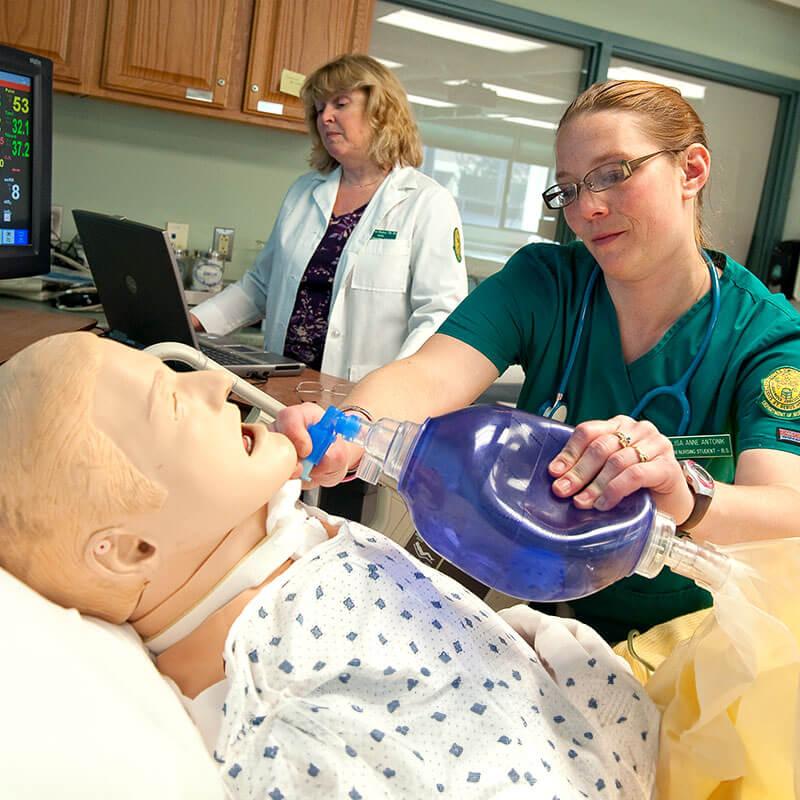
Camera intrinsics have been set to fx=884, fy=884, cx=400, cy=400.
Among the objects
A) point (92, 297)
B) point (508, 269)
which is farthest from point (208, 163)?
point (508, 269)

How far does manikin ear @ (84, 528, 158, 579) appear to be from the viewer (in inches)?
32.5

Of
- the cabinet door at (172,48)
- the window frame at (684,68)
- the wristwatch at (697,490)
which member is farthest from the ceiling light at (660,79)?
the wristwatch at (697,490)

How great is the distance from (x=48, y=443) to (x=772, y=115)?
519cm

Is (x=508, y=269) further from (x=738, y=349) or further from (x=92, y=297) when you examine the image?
(x=92, y=297)

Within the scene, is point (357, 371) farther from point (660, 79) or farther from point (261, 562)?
point (660, 79)

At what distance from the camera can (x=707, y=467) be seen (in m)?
1.34

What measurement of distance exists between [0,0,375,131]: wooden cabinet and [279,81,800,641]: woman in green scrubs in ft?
7.50

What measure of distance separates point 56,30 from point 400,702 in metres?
3.00

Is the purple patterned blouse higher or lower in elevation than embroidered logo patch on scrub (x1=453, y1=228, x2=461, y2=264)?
lower

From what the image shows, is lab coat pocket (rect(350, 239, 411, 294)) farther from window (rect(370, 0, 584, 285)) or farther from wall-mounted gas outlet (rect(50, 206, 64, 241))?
window (rect(370, 0, 584, 285))

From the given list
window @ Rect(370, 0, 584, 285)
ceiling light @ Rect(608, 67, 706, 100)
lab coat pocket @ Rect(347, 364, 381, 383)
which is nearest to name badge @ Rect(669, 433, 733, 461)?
lab coat pocket @ Rect(347, 364, 381, 383)

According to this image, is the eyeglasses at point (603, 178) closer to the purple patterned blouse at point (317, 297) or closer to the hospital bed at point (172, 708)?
the hospital bed at point (172, 708)

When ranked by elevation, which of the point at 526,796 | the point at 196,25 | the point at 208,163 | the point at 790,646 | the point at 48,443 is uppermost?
the point at 196,25

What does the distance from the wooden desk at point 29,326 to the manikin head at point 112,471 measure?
1044 millimetres
